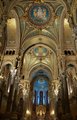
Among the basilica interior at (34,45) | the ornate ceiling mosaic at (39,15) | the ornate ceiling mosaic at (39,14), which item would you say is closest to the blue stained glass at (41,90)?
the basilica interior at (34,45)

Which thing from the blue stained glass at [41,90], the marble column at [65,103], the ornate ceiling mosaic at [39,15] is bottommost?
the marble column at [65,103]

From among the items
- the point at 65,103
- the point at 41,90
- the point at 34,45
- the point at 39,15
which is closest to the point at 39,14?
the point at 39,15

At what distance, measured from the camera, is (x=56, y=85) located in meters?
24.7

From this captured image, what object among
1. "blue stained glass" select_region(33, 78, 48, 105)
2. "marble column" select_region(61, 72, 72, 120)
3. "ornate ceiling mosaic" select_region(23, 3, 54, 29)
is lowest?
"marble column" select_region(61, 72, 72, 120)

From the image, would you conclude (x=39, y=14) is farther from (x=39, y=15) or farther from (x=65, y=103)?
(x=65, y=103)

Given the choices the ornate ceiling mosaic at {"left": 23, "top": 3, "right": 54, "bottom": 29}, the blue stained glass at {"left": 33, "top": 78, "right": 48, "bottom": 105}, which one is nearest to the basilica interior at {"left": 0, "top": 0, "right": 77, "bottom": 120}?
the ornate ceiling mosaic at {"left": 23, "top": 3, "right": 54, "bottom": 29}

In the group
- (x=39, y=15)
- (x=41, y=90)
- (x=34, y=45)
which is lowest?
(x=41, y=90)

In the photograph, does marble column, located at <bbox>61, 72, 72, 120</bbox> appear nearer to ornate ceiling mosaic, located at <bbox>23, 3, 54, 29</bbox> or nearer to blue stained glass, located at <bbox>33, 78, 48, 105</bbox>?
ornate ceiling mosaic, located at <bbox>23, 3, 54, 29</bbox>

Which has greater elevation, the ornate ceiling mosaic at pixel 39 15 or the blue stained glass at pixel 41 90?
Result: the ornate ceiling mosaic at pixel 39 15

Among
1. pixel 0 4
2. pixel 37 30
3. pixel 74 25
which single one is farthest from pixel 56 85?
pixel 0 4

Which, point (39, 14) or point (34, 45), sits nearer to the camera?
point (39, 14)

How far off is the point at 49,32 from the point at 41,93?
53.0 ft

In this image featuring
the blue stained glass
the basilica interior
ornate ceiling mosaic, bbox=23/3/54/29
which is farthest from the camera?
the blue stained glass

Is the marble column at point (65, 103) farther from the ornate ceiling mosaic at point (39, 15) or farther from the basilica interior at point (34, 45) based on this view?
the ornate ceiling mosaic at point (39, 15)
